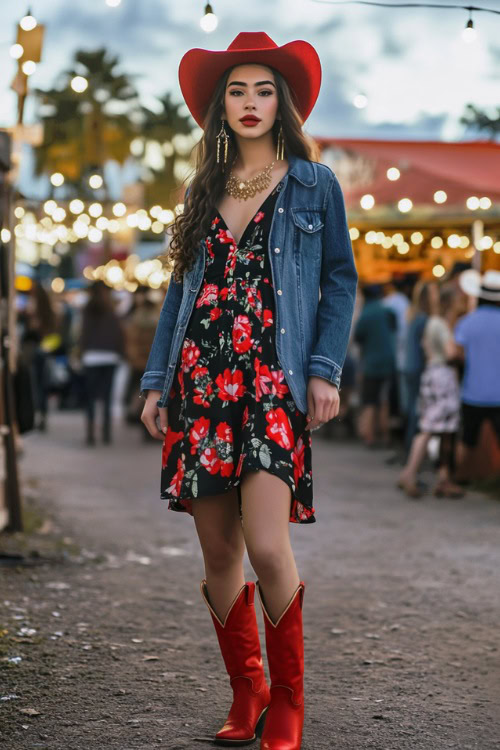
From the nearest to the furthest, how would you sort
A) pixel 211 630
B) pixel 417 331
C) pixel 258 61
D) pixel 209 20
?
1. pixel 258 61
2. pixel 211 630
3. pixel 209 20
4. pixel 417 331

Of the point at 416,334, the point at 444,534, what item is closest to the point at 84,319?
the point at 416,334

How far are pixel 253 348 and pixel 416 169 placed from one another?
9.74 metres

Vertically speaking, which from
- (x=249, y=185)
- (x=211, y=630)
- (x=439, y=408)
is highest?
(x=249, y=185)

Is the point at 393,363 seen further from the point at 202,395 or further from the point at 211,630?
the point at 202,395

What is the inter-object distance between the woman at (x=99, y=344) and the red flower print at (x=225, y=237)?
10.2m

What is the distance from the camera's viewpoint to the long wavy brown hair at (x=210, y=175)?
3463 mm

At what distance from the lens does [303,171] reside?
11.3ft

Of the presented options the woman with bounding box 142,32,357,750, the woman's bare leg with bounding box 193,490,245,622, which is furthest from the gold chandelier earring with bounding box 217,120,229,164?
the woman's bare leg with bounding box 193,490,245,622

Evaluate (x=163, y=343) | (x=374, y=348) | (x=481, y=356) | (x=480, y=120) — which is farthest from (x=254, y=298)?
(x=480, y=120)

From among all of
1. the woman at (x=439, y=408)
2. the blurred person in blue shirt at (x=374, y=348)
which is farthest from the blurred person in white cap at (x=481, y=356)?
the blurred person in blue shirt at (x=374, y=348)

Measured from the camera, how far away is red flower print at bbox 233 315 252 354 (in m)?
3.29

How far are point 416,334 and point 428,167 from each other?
10.5ft

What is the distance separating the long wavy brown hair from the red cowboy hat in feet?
0.12

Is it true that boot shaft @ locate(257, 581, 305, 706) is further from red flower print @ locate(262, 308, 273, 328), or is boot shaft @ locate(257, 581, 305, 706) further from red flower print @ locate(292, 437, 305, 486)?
red flower print @ locate(262, 308, 273, 328)
